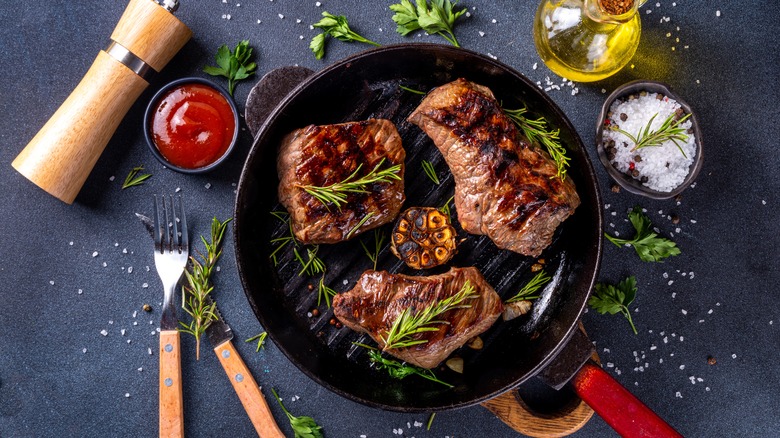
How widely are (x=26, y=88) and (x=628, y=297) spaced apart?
152 inches

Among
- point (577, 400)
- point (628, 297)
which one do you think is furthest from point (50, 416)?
point (628, 297)

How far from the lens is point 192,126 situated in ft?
10.9

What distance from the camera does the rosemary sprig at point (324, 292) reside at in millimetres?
3365

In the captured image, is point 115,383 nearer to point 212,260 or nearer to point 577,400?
point 212,260

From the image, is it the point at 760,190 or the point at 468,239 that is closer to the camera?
the point at 468,239

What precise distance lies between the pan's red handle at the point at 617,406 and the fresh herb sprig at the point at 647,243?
80cm

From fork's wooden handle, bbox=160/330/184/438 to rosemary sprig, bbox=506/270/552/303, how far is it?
78.2 inches

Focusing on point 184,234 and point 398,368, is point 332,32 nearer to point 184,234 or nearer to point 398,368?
point 184,234

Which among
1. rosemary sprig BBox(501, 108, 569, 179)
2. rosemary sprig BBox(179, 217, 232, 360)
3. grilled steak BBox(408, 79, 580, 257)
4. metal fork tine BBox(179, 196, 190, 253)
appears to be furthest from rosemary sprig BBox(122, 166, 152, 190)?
rosemary sprig BBox(501, 108, 569, 179)

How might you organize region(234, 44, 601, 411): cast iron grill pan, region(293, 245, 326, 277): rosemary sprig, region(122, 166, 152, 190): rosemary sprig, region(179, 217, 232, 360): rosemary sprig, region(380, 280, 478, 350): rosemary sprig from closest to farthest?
region(380, 280, 478, 350): rosemary sprig → region(234, 44, 601, 411): cast iron grill pan → region(293, 245, 326, 277): rosemary sprig → region(179, 217, 232, 360): rosemary sprig → region(122, 166, 152, 190): rosemary sprig

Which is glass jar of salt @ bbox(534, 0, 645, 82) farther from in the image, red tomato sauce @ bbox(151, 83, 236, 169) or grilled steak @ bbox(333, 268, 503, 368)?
red tomato sauce @ bbox(151, 83, 236, 169)

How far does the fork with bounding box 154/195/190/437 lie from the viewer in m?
3.50

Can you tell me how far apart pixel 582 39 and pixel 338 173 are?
5.13 ft

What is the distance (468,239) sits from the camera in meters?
3.42
